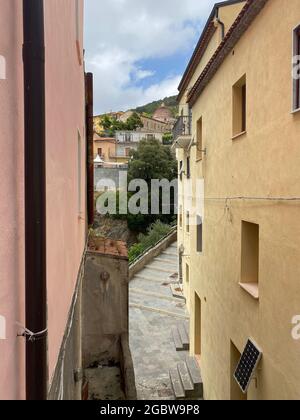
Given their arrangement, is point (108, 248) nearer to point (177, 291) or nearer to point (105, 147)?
point (177, 291)

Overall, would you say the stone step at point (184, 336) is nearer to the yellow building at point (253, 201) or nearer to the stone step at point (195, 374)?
the stone step at point (195, 374)

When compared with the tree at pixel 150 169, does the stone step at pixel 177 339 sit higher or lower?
lower

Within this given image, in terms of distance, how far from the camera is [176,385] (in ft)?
37.4

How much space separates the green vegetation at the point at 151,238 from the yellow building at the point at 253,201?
816 inches

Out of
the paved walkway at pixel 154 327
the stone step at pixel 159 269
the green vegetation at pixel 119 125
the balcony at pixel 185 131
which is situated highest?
the green vegetation at pixel 119 125

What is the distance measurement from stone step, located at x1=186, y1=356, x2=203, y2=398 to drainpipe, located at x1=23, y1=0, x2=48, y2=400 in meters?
10.3

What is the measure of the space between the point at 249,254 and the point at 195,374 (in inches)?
256

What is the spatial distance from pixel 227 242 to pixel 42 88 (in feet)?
22.0

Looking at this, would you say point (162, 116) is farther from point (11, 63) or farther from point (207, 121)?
point (11, 63)

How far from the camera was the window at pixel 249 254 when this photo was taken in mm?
7000

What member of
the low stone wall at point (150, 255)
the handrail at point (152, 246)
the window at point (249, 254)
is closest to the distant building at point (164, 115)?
the handrail at point (152, 246)
